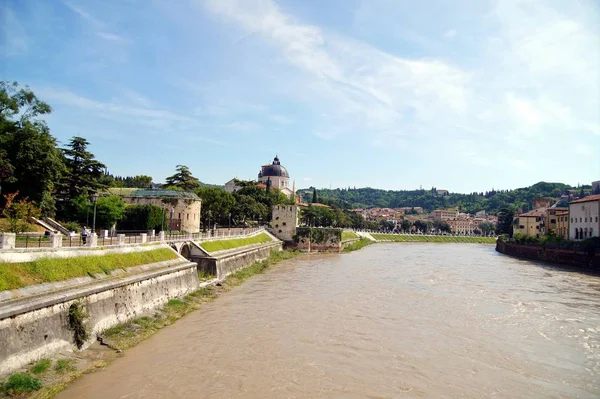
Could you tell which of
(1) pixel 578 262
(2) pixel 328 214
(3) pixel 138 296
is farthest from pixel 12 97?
(2) pixel 328 214

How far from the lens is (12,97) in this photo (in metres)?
34.2

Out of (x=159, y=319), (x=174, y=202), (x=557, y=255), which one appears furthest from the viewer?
(x=557, y=255)

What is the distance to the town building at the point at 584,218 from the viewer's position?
5090 cm

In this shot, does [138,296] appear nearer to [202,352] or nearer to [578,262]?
[202,352]

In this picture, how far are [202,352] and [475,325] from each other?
11.8 metres

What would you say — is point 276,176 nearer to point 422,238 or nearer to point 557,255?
point 422,238

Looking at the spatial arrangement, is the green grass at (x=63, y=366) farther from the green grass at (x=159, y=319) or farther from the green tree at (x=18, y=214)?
the green tree at (x=18, y=214)

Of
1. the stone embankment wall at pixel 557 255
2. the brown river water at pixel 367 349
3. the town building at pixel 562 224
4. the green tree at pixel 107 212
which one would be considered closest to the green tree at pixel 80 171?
the green tree at pixel 107 212

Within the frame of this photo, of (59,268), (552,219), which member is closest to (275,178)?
(552,219)

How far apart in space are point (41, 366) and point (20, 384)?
1054 millimetres

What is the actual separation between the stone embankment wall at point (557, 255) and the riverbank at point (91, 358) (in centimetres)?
4062

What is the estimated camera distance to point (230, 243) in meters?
37.7

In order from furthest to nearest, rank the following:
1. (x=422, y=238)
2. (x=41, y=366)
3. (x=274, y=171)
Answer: (x=274, y=171) → (x=422, y=238) → (x=41, y=366)

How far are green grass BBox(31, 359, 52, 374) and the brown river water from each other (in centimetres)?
85
